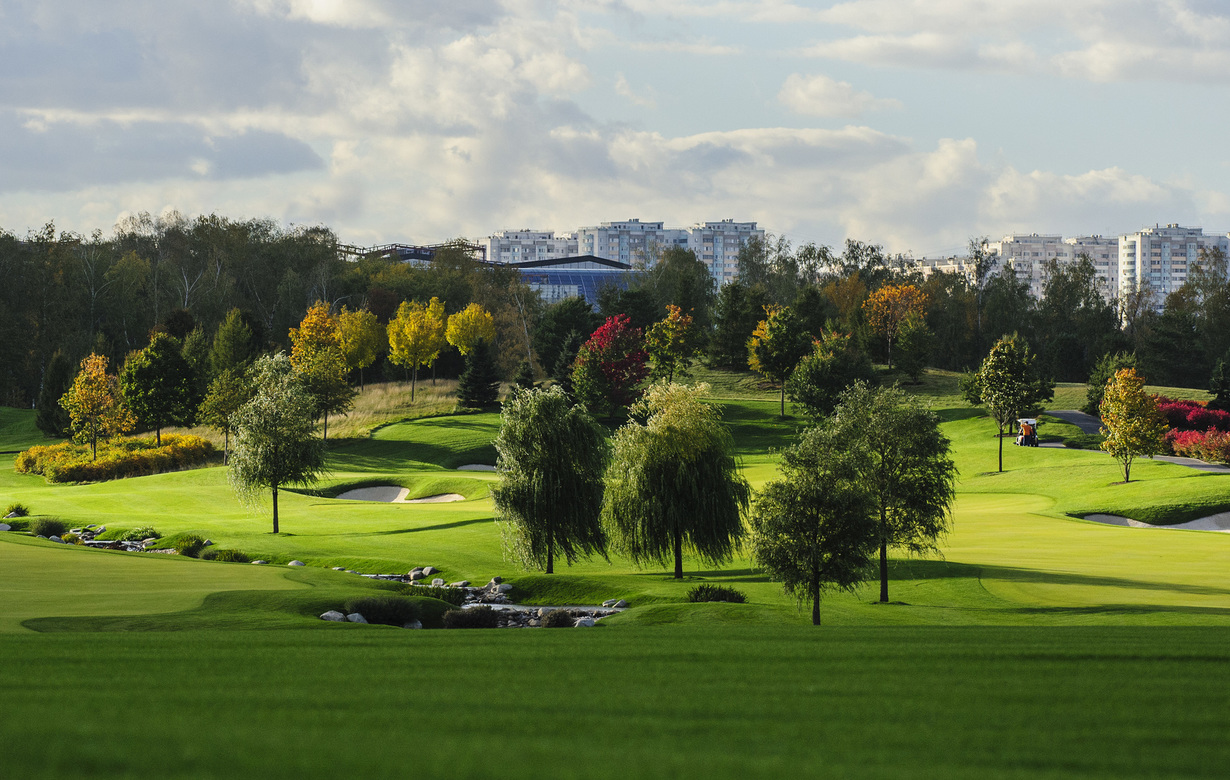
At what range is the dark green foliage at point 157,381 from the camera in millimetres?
69188

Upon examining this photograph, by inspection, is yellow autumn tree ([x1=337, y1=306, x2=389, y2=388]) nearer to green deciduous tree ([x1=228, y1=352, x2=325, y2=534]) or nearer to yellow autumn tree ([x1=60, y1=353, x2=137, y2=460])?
yellow autumn tree ([x1=60, y1=353, x2=137, y2=460])

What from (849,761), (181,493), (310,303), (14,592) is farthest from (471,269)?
(849,761)

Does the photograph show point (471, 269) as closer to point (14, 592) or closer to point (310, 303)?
point (310, 303)

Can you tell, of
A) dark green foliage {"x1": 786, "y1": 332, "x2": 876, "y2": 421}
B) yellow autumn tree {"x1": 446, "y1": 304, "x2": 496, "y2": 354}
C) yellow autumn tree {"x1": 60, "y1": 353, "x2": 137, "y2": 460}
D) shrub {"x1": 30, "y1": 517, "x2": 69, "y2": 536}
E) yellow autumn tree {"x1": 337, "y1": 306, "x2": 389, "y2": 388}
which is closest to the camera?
shrub {"x1": 30, "y1": 517, "x2": 69, "y2": 536}

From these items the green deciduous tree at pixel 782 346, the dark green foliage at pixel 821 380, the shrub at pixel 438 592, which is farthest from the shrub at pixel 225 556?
the green deciduous tree at pixel 782 346

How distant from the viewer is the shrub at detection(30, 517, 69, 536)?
1606 inches

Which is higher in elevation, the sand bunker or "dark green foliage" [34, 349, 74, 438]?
"dark green foliage" [34, 349, 74, 438]

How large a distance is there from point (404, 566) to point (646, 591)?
9708 mm

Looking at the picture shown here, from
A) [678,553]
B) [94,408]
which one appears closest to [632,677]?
[678,553]

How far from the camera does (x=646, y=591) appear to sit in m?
29.0

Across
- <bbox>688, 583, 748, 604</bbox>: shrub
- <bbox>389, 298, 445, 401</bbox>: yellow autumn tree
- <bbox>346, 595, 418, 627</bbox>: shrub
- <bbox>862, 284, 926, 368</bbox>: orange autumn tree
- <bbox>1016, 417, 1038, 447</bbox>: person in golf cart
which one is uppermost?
<bbox>862, 284, 926, 368</bbox>: orange autumn tree

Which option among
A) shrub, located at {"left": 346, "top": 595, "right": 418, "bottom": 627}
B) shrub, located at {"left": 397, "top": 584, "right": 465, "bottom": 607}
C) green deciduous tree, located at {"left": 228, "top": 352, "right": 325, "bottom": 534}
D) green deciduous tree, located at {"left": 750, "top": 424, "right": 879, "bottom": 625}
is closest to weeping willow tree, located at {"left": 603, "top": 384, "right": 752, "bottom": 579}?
shrub, located at {"left": 397, "top": 584, "right": 465, "bottom": 607}

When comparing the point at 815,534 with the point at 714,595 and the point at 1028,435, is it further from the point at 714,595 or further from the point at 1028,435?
the point at 1028,435

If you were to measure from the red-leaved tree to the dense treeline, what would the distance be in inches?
756
